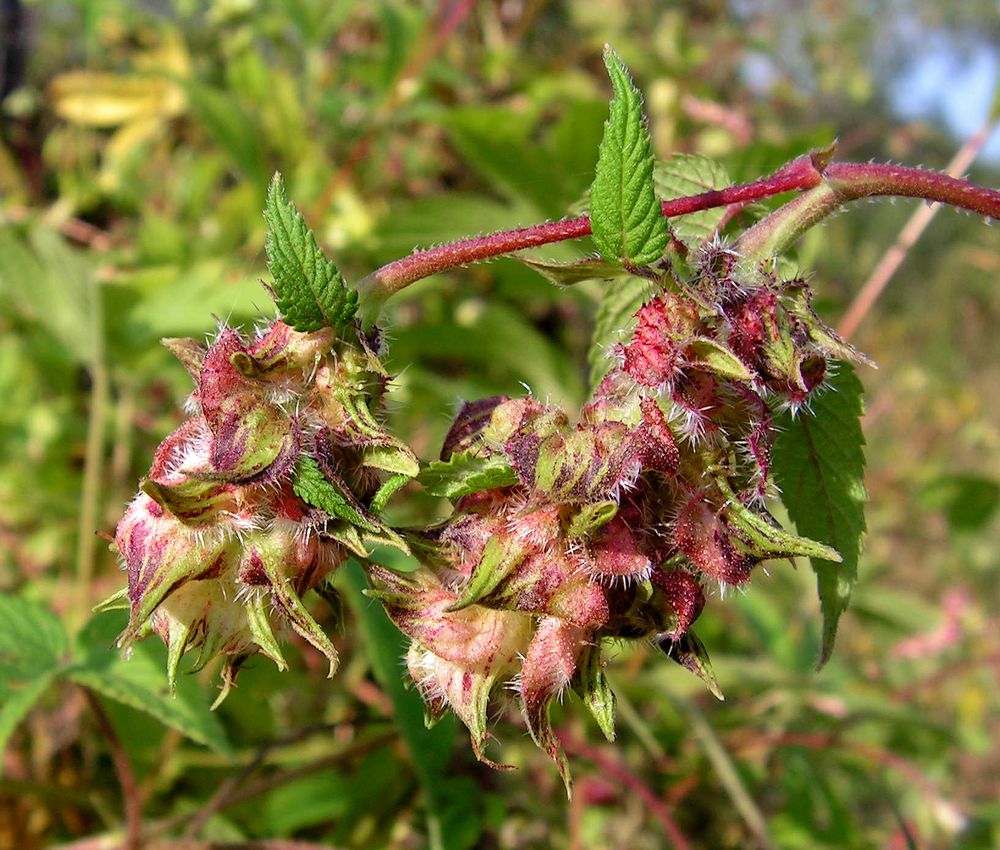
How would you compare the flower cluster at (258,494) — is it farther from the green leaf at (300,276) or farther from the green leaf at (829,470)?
the green leaf at (829,470)

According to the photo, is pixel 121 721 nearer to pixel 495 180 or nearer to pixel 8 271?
pixel 8 271

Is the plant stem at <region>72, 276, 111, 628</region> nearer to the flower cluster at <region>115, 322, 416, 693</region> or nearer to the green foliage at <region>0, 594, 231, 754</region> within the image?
the green foliage at <region>0, 594, 231, 754</region>

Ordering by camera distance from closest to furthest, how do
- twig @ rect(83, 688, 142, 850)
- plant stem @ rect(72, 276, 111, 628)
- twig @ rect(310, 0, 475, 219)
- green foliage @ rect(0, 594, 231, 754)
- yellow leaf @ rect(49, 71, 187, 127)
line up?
green foliage @ rect(0, 594, 231, 754) < twig @ rect(83, 688, 142, 850) < plant stem @ rect(72, 276, 111, 628) < twig @ rect(310, 0, 475, 219) < yellow leaf @ rect(49, 71, 187, 127)

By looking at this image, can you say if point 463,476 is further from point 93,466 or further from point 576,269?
point 93,466

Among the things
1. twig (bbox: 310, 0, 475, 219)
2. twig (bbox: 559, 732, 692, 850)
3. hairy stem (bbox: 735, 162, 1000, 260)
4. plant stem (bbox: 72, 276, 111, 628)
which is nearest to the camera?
hairy stem (bbox: 735, 162, 1000, 260)

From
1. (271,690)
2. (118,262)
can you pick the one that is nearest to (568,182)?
(118,262)

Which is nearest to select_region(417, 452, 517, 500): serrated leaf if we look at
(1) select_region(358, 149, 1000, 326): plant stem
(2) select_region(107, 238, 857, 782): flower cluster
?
(2) select_region(107, 238, 857, 782): flower cluster
